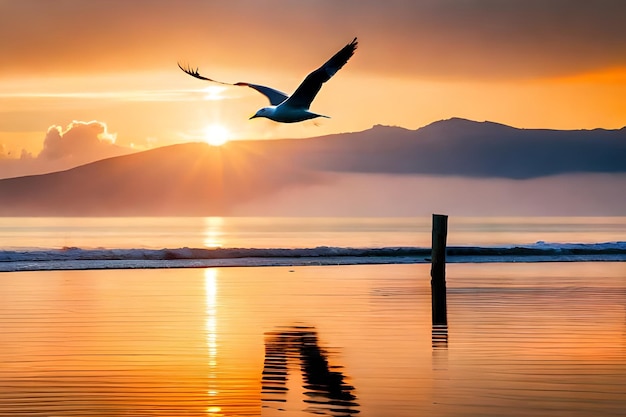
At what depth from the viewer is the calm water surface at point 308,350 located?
1044 centimetres

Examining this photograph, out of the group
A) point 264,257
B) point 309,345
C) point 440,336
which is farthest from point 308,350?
point 264,257

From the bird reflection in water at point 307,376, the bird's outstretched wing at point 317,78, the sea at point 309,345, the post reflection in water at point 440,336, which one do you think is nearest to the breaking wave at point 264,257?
the sea at point 309,345

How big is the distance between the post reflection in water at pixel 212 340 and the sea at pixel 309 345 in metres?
0.03

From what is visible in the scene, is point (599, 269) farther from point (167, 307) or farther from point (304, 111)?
point (167, 307)

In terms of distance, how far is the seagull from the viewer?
1778cm

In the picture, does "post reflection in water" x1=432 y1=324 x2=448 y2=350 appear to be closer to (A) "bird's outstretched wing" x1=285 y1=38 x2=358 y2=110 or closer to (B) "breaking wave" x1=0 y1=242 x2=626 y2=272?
(A) "bird's outstretched wing" x1=285 y1=38 x2=358 y2=110

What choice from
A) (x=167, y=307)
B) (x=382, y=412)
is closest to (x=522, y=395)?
(x=382, y=412)

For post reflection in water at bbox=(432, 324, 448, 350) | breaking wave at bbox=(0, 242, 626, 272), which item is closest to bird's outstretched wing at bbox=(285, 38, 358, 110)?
post reflection in water at bbox=(432, 324, 448, 350)

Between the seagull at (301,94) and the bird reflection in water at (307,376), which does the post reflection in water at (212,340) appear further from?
the seagull at (301,94)

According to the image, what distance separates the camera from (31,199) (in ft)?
548

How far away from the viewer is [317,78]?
18.3 metres

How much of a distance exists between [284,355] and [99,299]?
712cm

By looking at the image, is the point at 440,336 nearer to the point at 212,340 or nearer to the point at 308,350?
the point at 308,350

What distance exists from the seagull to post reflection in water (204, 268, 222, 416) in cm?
339
